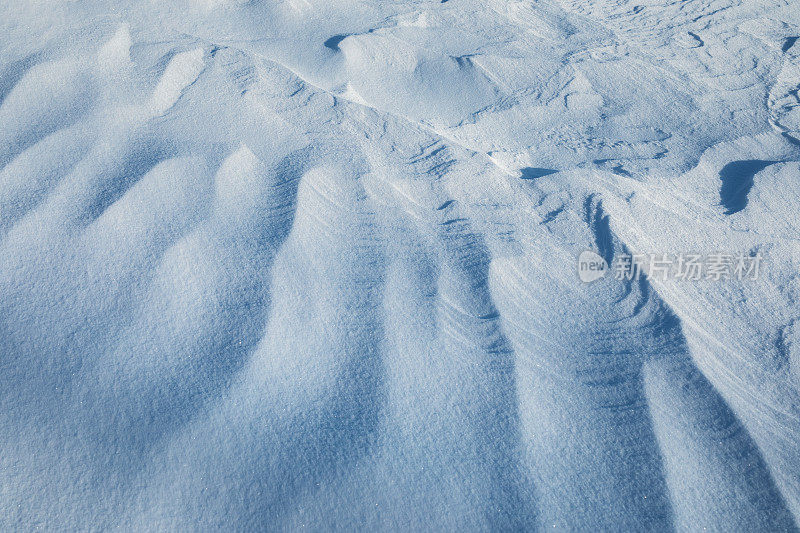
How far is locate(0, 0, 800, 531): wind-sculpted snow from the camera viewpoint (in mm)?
835

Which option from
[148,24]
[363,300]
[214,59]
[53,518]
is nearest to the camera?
[53,518]

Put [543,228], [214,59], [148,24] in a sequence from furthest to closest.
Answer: [148,24] < [214,59] < [543,228]

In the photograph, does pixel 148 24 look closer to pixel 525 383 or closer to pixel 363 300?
pixel 363 300

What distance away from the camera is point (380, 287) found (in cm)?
108

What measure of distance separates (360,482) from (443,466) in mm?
138

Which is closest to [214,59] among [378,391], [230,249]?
[230,249]

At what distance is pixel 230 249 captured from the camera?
1112mm

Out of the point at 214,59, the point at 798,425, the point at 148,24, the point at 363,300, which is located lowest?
the point at 798,425

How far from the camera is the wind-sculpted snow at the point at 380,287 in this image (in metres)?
0.83

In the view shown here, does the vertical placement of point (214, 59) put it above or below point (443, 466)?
above

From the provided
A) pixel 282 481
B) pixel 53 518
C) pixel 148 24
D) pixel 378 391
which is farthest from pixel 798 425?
pixel 148 24

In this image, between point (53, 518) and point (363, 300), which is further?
point (363, 300)

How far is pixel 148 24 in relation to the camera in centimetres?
169

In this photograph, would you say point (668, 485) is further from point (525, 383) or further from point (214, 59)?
point (214, 59)
